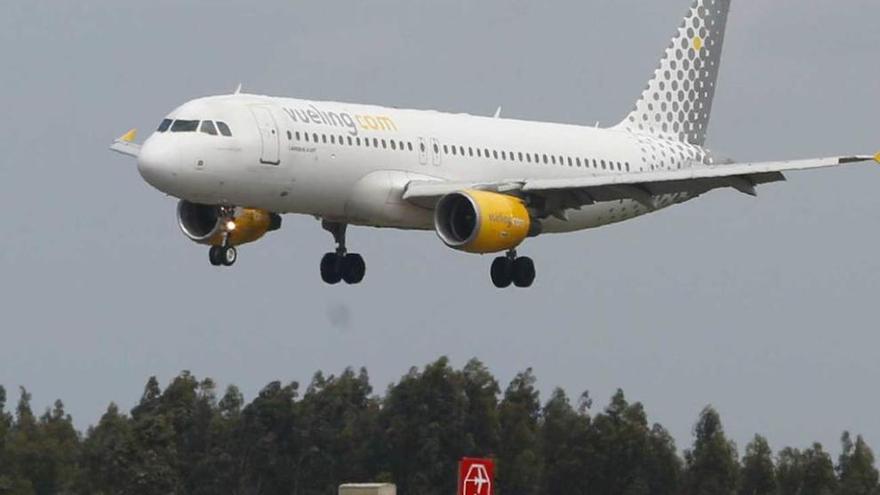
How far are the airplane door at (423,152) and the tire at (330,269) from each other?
4339 mm

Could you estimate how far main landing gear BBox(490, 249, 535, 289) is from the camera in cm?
7650

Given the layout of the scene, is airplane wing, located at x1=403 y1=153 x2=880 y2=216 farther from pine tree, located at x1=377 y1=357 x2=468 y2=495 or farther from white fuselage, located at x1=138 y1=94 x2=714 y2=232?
pine tree, located at x1=377 y1=357 x2=468 y2=495

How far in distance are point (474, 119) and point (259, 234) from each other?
21.5 feet

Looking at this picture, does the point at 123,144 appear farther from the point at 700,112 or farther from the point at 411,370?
the point at 411,370

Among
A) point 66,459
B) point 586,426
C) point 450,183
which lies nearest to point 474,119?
point 450,183

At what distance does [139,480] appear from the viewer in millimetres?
103062

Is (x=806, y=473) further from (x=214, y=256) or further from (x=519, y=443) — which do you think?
(x=214, y=256)

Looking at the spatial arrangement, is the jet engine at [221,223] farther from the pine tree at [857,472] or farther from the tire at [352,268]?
the pine tree at [857,472]

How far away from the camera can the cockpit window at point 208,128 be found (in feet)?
228

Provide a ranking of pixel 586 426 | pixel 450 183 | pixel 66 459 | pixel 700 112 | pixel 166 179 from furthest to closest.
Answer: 1. pixel 66 459
2. pixel 586 426
3. pixel 700 112
4. pixel 450 183
5. pixel 166 179

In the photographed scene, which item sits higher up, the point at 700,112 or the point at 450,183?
the point at 700,112

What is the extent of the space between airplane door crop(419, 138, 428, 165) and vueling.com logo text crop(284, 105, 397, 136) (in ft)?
→ 3.32

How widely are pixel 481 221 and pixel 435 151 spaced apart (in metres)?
3.37

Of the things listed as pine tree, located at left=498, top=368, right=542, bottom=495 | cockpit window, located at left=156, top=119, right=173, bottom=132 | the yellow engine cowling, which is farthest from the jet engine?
pine tree, located at left=498, top=368, right=542, bottom=495
